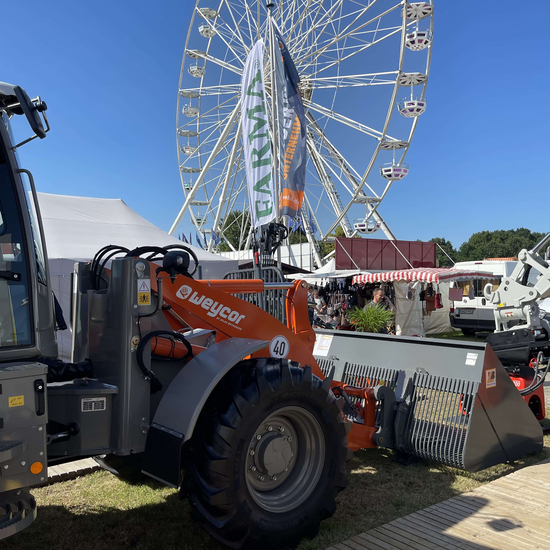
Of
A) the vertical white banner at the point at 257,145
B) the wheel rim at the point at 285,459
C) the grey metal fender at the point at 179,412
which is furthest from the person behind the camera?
the vertical white banner at the point at 257,145

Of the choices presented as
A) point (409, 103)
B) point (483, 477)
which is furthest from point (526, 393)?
point (409, 103)

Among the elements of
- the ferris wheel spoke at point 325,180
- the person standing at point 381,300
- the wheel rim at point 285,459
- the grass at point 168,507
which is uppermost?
the ferris wheel spoke at point 325,180

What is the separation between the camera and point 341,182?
2386 centimetres

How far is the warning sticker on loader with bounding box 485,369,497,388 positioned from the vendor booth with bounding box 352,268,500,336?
9577 millimetres

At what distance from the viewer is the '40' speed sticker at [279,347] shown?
333 cm

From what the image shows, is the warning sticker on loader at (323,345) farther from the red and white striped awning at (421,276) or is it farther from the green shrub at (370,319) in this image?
the red and white striped awning at (421,276)

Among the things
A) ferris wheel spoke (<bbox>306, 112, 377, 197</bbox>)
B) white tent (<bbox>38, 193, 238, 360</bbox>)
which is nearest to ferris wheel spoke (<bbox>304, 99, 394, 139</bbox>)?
ferris wheel spoke (<bbox>306, 112, 377, 197</bbox>)

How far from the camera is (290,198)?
13.5m

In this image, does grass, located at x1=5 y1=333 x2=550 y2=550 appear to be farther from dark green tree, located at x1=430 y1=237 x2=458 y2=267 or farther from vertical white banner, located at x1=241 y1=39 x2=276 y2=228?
dark green tree, located at x1=430 y1=237 x2=458 y2=267

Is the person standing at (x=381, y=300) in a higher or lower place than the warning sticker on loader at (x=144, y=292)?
lower

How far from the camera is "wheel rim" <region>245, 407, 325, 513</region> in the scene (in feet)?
9.45

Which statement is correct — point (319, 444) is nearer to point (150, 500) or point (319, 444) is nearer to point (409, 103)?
point (150, 500)

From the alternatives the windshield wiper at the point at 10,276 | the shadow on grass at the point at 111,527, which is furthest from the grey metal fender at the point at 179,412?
the windshield wiper at the point at 10,276

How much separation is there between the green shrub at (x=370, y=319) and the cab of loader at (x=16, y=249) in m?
11.2
